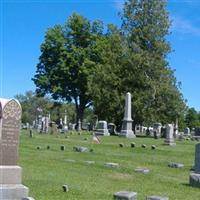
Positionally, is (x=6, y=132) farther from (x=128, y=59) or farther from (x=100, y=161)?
(x=128, y=59)

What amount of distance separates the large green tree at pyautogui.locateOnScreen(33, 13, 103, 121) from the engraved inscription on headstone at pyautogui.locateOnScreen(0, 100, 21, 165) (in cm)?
4903

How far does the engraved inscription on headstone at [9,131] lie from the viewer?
9.35 m

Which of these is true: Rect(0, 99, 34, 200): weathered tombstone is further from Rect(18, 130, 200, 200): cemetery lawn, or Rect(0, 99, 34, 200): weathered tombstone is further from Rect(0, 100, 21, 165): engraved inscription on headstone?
Rect(18, 130, 200, 200): cemetery lawn

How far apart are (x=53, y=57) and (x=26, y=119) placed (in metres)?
53.1

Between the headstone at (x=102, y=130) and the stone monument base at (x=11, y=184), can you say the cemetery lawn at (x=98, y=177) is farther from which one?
the headstone at (x=102, y=130)

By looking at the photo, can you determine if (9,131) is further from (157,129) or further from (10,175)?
(157,129)

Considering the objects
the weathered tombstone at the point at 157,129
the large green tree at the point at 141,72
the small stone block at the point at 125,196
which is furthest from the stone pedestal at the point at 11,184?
the large green tree at the point at 141,72

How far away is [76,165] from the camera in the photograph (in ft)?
50.8

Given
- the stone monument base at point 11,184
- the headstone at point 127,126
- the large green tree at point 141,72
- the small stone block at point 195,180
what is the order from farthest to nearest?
the large green tree at point 141,72, the headstone at point 127,126, the small stone block at point 195,180, the stone monument base at point 11,184

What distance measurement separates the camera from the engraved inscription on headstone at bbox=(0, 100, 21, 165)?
935cm

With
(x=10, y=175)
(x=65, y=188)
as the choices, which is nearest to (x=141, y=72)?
(x=65, y=188)

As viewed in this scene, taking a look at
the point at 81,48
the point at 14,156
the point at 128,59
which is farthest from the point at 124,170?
the point at 81,48

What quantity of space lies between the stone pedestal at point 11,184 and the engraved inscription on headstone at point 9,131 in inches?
6.2

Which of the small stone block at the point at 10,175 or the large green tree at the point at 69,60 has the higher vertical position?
the large green tree at the point at 69,60
